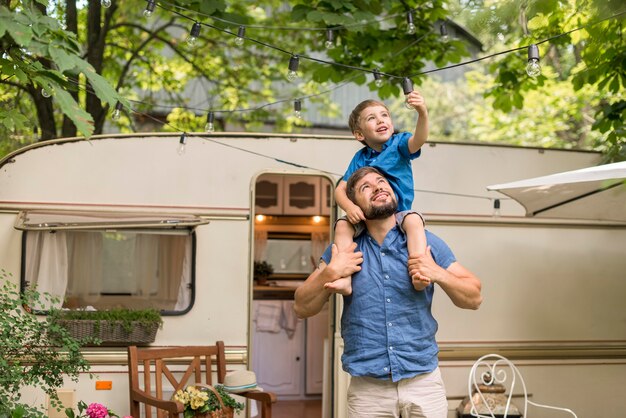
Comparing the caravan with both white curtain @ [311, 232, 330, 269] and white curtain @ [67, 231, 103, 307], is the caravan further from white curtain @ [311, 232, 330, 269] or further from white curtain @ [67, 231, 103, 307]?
white curtain @ [311, 232, 330, 269]

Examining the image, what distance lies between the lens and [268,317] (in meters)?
9.70

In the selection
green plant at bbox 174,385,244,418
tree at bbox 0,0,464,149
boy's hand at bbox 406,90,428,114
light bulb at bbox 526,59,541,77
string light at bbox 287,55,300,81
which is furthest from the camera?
green plant at bbox 174,385,244,418

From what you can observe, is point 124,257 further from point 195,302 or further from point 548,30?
point 548,30

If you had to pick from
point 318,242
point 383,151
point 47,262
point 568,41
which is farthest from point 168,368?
point 568,41

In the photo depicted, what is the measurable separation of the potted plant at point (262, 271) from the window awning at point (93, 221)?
3.46 meters

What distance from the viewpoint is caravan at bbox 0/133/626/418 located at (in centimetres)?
699

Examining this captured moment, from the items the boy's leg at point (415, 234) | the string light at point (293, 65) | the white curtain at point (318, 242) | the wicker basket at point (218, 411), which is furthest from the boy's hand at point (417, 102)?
the white curtain at point (318, 242)

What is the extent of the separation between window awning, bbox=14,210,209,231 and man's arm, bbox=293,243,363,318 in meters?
3.20

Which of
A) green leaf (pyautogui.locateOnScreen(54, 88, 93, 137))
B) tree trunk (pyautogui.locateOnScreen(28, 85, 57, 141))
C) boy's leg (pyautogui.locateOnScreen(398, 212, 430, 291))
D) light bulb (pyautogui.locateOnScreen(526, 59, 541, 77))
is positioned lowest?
boy's leg (pyautogui.locateOnScreen(398, 212, 430, 291))

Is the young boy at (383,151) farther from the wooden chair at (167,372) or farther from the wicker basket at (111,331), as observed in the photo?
the wicker basket at (111,331)

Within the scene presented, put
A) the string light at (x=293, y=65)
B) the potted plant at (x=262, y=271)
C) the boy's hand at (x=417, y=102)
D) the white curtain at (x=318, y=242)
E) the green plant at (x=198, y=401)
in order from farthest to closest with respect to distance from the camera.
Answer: the white curtain at (x=318, y=242)
the potted plant at (x=262, y=271)
the green plant at (x=198, y=401)
the string light at (x=293, y=65)
the boy's hand at (x=417, y=102)

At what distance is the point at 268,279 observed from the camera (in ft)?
35.0

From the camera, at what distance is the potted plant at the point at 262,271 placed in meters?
10.5

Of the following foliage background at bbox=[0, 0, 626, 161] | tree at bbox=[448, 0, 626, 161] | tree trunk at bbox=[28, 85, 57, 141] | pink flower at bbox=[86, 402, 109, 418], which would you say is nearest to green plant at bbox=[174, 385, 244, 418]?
pink flower at bbox=[86, 402, 109, 418]
